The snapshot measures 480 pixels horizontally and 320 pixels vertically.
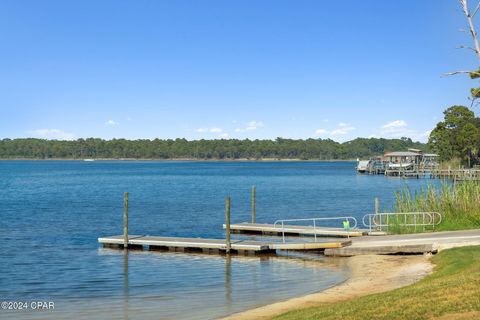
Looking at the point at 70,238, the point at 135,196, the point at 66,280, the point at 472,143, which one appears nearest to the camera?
the point at 66,280

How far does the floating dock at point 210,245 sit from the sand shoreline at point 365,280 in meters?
3.18

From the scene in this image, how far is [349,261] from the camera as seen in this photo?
28109mm

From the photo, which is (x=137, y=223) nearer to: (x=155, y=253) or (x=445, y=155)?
(x=155, y=253)

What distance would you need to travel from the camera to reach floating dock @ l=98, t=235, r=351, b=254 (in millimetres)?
31312

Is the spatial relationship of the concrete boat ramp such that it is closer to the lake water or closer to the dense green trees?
the lake water

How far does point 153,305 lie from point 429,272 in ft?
33.3

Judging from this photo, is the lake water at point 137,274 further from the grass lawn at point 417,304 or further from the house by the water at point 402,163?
the house by the water at point 402,163

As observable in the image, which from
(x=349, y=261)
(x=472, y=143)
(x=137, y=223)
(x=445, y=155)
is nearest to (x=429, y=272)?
(x=349, y=261)

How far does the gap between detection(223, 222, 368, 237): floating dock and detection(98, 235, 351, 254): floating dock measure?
1.87 m

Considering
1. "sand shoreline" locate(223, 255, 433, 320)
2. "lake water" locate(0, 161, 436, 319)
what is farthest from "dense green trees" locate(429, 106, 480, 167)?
"sand shoreline" locate(223, 255, 433, 320)

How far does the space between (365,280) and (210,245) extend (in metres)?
12.0

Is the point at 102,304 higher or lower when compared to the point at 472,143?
lower

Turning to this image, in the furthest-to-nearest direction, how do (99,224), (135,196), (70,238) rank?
(135,196) < (99,224) < (70,238)

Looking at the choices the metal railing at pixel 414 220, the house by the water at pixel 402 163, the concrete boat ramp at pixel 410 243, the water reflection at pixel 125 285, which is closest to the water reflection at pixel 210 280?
the water reflection at pixel 125 285
